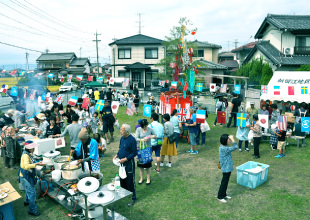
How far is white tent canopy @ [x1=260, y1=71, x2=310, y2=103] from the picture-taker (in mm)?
12383

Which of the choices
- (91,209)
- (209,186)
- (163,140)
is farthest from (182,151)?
(91,209)

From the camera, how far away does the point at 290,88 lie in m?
12.8

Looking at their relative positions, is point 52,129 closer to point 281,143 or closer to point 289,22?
point 281,143

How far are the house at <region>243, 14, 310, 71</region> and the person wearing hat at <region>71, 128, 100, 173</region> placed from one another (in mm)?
21163

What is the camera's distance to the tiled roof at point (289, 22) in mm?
22359

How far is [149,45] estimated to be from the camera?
33.7 m

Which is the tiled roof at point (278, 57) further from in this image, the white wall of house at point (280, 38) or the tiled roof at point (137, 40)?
the tiled roof at point (137, 40)

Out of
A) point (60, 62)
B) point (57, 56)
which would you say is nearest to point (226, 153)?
point (60, 62)

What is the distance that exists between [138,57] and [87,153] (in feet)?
97.0

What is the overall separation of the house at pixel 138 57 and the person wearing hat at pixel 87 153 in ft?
91.9

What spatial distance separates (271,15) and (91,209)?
26.7 metres

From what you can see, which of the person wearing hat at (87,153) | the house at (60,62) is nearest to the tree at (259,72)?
the person wearing hat at (87,153)

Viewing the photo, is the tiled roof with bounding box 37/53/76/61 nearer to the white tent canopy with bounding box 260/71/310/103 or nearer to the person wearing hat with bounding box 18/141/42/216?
the white tent canopy with bounding box 260/71/310/103

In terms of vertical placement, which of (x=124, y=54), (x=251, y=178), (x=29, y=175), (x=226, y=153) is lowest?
(x=251, y=178)
